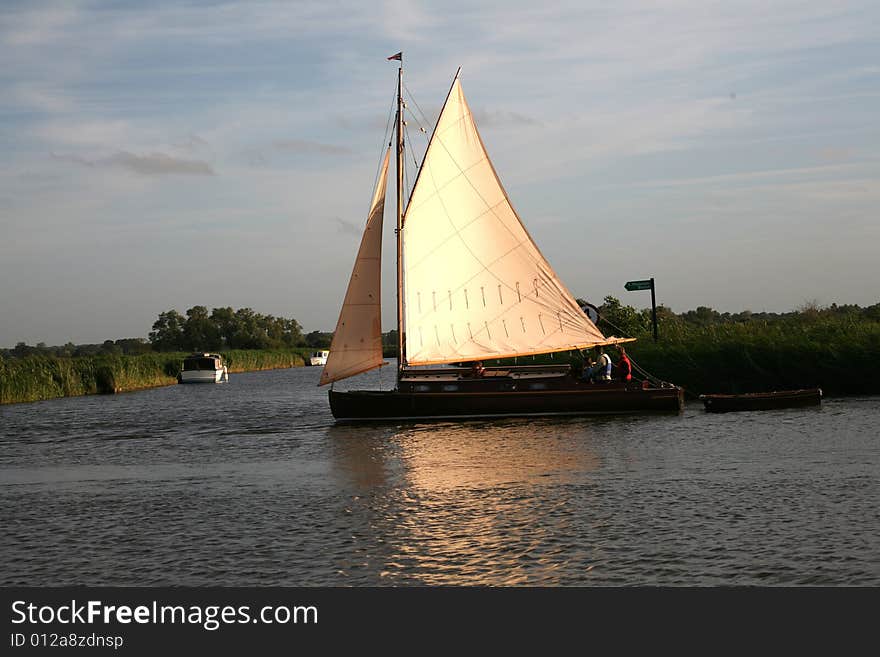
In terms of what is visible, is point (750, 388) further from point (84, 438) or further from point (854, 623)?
point (854, 623)

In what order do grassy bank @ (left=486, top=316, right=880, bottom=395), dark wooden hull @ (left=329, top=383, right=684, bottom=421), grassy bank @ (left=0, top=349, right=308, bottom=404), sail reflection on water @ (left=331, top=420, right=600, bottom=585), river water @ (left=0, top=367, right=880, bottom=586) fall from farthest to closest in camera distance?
grassy bank @ (left=0, top=349, right=308, bottom=404), grassy bank @ (left=486, top=316, right=880, bottom=395), dark wooden hull @ (left=329, top=383, right=684, bottom=421), sail reflection on water @ (left=331, top=420, right=600, bottom=585), river water @ (left=0, top=367, right=880, bottom=586)

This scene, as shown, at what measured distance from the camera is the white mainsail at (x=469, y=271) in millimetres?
40688

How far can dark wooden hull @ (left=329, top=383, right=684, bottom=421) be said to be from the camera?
40.1m

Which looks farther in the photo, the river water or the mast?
the mast

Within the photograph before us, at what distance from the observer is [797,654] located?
35.3ft

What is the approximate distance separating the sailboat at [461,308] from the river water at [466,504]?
1.50 metres

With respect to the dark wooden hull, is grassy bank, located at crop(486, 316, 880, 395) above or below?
above

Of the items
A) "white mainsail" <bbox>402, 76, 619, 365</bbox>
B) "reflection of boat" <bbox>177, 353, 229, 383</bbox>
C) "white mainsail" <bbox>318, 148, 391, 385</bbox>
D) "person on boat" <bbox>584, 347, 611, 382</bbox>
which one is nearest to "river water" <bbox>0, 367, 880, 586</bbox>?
"person on boat" <bbox>584, 347, 611, 382</bbox>

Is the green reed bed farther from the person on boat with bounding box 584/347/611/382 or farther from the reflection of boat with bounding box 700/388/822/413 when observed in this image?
the person on boat with bounding box 584/347/611/382

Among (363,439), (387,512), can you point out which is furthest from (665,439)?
(387,512)

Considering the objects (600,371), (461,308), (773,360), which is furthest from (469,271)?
(773,360)

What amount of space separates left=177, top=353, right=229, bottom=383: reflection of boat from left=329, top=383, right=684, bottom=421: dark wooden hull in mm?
62113

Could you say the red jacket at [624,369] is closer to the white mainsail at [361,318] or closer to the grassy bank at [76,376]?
the white mainsail at [361,318]

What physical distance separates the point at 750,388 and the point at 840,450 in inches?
744
